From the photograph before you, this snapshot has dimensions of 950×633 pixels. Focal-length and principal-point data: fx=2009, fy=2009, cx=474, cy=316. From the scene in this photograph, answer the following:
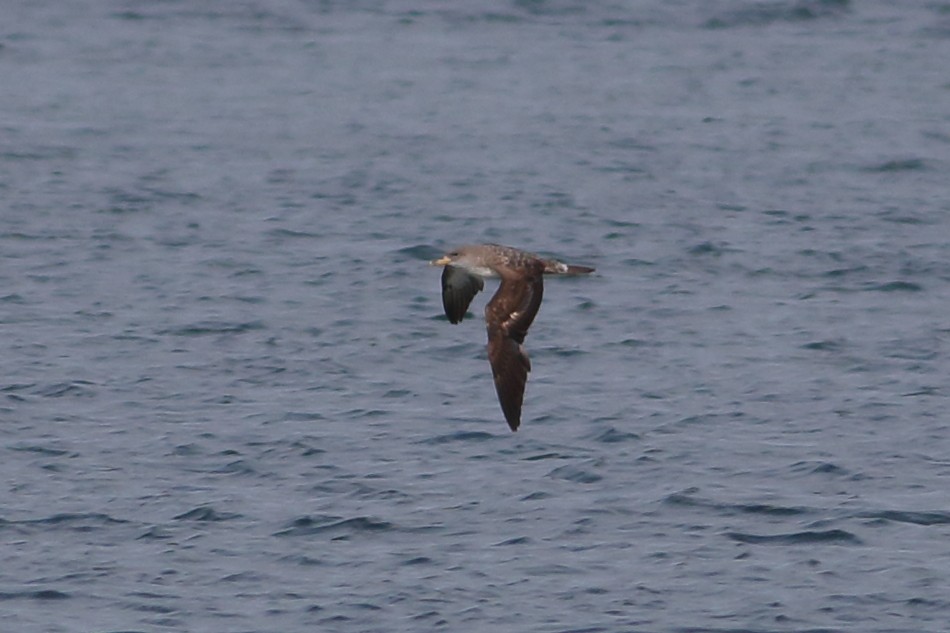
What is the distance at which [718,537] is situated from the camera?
1188 cm

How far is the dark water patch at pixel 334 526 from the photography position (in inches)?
470

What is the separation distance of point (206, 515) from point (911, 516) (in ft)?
14.0

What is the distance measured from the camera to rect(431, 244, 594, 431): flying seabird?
10.6 meters

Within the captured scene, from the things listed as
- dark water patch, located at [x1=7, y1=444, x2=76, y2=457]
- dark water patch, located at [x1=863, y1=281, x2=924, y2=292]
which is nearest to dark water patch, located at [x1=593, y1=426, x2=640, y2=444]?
dark water patch, located at [x1=7, y1=444, x2=76, y2=457]

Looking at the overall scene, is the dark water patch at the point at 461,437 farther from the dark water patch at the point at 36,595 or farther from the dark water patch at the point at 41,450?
the dark water patch at the point at 36,595

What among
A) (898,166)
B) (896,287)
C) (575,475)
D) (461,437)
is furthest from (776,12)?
(575,475)

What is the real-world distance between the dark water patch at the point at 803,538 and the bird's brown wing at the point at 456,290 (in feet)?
6.93

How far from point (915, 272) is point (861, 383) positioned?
337 centimetres

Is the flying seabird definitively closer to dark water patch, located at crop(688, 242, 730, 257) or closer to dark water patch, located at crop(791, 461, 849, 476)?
dark water patch, located at crop(791, 461, 849, 476)

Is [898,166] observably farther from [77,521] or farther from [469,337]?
[77,521]

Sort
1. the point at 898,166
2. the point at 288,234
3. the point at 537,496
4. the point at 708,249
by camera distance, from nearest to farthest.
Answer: the point at 537,496
the point at 708,249
the point at 288,234
the point at 898,166

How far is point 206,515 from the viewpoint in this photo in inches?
480

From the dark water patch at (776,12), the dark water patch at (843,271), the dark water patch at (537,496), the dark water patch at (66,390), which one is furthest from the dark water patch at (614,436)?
the dark water patch at (776,12)

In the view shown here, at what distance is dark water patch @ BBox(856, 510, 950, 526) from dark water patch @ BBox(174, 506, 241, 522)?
382 centimetres
